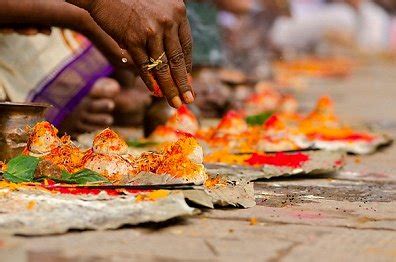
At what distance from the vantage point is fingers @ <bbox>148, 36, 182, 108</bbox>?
3.53 meters

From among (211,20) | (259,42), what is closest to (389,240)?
(211,20)

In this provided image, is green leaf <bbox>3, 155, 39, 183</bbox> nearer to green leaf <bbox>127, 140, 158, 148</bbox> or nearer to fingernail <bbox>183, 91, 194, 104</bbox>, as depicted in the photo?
fingernail <bbox>183, 91, 194, 104</bbox>

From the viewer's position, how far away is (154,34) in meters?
3.49

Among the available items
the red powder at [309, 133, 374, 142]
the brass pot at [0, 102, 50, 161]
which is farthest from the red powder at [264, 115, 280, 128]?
the brass pot at [0, 102, 50, 161]

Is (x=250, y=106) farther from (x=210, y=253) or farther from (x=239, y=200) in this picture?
(x=210, y=253)

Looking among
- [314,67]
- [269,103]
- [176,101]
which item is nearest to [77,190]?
[176,101]

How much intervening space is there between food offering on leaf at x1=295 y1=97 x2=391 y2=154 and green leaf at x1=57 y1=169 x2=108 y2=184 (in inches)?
82.7

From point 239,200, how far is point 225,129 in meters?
2.11

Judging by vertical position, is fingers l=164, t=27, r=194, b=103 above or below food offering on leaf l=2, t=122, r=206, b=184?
above

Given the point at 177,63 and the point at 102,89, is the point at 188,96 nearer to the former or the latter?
the point at 177,63

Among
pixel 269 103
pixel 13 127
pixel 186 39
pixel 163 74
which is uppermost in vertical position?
pixel 186 39

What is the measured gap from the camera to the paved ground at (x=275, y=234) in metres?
2.57

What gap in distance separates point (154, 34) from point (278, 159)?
4.87ft

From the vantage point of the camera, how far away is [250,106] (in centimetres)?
887
